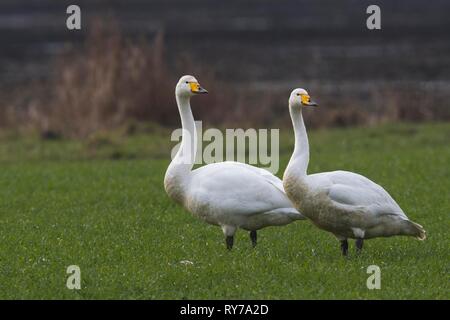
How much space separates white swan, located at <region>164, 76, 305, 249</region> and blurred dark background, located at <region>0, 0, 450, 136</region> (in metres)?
12.5

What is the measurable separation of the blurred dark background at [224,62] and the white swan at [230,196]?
12464 mm

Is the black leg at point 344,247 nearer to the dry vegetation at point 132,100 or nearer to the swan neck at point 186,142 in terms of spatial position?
the swan neck at point 186,142

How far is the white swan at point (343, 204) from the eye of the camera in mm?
10672

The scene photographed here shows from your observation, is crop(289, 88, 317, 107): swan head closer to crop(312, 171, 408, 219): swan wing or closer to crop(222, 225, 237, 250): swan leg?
crop(312, 171, 408, 219): swan wing

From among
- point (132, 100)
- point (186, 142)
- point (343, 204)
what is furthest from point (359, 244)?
point (132, 100)

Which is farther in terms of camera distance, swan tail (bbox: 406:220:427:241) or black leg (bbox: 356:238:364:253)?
black leg (bbox: 356:238:364:253)

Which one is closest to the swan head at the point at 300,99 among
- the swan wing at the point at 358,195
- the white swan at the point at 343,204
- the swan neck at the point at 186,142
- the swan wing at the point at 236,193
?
the white swan at the point at 343,204

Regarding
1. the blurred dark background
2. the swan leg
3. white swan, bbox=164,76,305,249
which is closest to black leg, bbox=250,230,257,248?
white swan, bbox=164,76,305,249

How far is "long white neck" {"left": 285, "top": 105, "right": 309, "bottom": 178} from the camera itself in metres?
10.8

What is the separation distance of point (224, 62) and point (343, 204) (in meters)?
30.2

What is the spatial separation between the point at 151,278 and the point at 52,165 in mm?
10198
